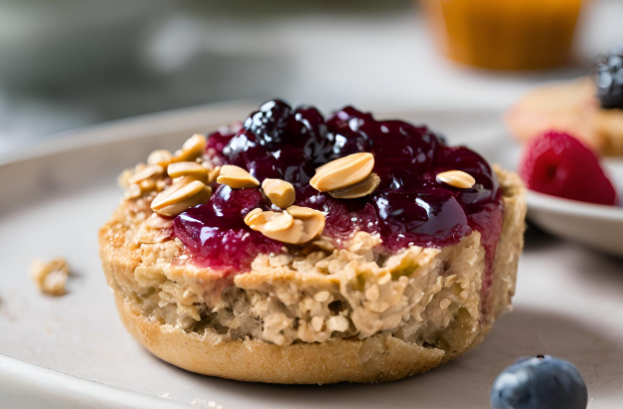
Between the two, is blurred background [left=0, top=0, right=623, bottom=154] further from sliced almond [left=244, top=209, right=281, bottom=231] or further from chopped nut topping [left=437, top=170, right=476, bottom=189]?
sliced almond [left=244, top=209, right=281, bottom=231]

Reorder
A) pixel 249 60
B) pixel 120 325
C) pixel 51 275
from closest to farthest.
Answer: pixel 120 325, pixel 51 275, pixel 249 60

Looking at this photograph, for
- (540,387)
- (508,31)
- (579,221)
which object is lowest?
(508,31)

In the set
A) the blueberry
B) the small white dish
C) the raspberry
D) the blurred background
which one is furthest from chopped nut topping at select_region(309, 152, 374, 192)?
the blurred background

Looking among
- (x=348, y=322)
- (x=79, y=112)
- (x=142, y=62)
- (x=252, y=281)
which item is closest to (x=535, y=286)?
(x=348, y=322)

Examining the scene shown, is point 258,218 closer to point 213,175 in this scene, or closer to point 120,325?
point 213,175

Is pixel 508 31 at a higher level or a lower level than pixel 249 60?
higher

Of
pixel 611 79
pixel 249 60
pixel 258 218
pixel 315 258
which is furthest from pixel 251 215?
pixel 249 60

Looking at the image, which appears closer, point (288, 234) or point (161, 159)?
point (288, 234)
